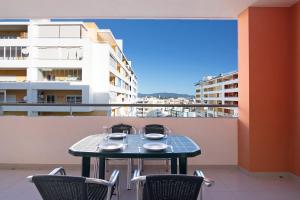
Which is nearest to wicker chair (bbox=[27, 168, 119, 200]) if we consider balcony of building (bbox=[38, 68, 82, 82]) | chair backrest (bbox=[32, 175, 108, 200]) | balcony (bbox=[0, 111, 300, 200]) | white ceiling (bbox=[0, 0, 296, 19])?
chair backrest (bbox=[32, 175, 108, 200])

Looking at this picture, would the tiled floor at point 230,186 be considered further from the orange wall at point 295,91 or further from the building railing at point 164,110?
the building railing at point 164,110

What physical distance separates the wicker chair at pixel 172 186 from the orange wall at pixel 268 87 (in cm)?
230

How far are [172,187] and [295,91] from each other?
105 inches

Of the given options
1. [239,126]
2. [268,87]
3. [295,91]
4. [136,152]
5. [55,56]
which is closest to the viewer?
[136,152]

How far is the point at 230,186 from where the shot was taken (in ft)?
10.1

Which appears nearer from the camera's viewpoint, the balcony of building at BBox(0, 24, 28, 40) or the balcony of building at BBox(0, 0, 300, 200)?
the balcony of building at BBox(0, 0, 300, 200)

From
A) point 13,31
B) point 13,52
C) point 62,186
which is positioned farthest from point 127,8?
point 13,31

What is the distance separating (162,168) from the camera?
3846 mm

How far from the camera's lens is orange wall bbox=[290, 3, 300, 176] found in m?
3.20

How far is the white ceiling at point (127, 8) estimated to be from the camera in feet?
10.8

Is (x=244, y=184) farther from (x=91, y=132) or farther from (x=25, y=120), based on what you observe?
(x=25, y=120)

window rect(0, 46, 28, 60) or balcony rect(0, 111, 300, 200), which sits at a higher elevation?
window rect(0, 46, 28, 60)

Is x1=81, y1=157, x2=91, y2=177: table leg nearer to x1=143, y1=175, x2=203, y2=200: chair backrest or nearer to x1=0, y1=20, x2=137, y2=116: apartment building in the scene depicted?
x1=143, y1=175, x2=203, y2=200: chair backrest

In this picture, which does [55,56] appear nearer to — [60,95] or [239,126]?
[60,95]
